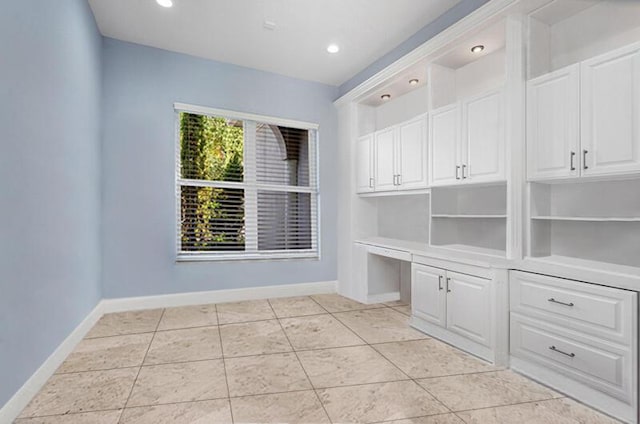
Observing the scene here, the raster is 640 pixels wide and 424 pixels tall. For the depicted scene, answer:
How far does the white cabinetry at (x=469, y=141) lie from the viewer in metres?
2.49

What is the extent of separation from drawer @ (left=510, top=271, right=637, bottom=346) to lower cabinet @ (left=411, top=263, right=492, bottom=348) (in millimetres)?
223

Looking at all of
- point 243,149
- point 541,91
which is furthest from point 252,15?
point 541,91

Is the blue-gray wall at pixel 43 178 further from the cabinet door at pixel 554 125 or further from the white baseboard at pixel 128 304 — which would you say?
the cabinet door at pixel 554 125

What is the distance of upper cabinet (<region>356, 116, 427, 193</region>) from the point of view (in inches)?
128

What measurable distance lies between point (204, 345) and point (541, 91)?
3.16 metres

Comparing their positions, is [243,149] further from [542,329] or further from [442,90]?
[542,329]

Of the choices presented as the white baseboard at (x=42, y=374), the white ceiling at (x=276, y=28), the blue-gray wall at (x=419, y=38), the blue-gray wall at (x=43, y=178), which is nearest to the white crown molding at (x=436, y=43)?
the blue-gray wall at (x=419, y=38)

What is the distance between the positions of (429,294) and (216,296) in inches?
97.7

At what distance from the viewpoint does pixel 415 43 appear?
3.29m

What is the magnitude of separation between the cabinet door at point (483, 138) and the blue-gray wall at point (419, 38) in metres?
0.74

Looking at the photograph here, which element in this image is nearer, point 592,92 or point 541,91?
point 592,92

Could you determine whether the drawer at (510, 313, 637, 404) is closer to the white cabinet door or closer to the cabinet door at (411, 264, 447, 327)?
the cabinet door at (411, 264, 447, 327)

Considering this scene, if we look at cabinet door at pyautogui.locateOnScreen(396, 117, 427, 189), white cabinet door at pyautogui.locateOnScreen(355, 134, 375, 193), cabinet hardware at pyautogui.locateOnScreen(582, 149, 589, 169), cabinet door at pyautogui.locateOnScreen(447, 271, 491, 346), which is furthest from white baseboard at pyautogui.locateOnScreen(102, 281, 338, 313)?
cabinet hardware at pyautogui.locateOnScreen(582, 149, 589, 169)

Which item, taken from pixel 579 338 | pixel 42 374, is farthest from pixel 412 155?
pixel 42 374
